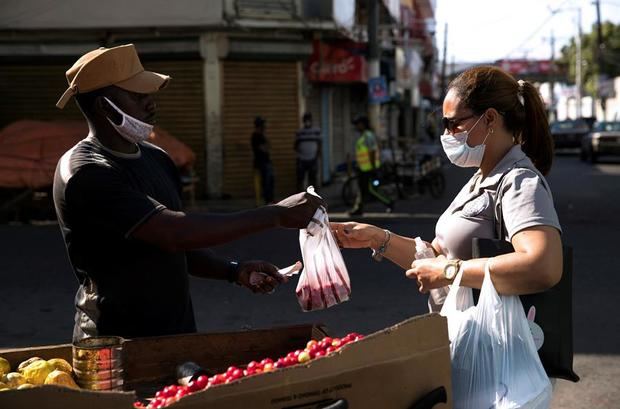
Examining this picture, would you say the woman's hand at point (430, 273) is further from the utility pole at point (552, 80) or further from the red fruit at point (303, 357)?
the utility pole at point (552, 80)

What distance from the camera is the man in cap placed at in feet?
8.95

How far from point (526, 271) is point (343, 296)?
69 centimetres

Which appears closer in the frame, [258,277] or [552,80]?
[258,277]

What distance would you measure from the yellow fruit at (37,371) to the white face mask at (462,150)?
150cm

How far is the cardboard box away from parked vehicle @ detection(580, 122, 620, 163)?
30.5 metres

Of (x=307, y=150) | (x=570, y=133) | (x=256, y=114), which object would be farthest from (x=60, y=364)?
(x=570, y=133)

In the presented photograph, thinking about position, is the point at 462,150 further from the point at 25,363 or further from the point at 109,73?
the point at 25,363

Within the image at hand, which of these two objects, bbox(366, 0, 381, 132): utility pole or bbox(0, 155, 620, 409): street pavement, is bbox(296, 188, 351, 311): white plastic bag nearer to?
bbox(0, 155, 620, 409): street pavement

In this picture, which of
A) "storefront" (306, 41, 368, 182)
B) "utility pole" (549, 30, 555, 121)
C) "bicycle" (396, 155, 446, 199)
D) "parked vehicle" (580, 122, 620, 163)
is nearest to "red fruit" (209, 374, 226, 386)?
"storefront" (306, 41, 368, 182)

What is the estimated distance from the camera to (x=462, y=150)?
3.08 m

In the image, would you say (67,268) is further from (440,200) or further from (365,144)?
(440,200)

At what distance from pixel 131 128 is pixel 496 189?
1.22 meters

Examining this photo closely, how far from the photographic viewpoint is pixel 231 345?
297 centimetres

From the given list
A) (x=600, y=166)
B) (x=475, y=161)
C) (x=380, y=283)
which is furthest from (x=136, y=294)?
(x=600, y=166)
